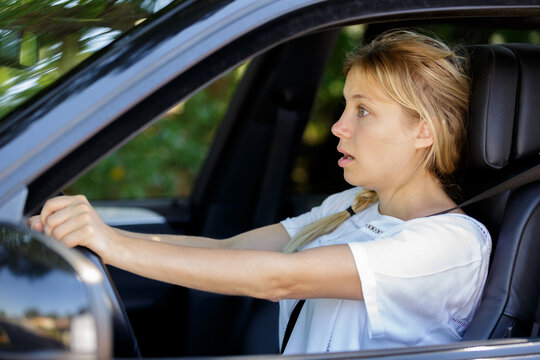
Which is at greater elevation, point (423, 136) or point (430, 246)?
point (423, 136)

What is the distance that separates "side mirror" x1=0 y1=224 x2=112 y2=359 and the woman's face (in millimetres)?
912

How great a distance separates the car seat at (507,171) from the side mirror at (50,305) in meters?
0.98

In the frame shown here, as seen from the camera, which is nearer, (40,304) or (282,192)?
(40,304)

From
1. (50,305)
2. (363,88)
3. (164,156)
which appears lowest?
(164,156)

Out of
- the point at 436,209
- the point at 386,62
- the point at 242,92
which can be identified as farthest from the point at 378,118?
the point at 242,92

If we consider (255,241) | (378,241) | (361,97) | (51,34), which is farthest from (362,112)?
(51,34)

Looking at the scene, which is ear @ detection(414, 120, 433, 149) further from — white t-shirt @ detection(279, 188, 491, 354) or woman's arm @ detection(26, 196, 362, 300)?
woman's arm @ detection(26, 196, 362, 300)

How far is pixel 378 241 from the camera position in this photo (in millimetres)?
1509

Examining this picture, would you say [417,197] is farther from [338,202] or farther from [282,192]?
[282,192]

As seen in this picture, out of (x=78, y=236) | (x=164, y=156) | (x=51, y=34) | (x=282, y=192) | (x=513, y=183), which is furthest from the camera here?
(x=164, y=156)

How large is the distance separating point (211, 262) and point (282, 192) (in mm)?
1504

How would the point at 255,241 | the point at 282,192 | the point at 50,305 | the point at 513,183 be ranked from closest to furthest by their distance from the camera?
1. the point at 50,305
2. the point at 513,183
3. the point at 255,241
4. the point at 282,192

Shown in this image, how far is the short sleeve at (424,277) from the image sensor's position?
1480mm

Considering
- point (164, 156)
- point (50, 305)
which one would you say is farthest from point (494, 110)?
point (164, 156)
